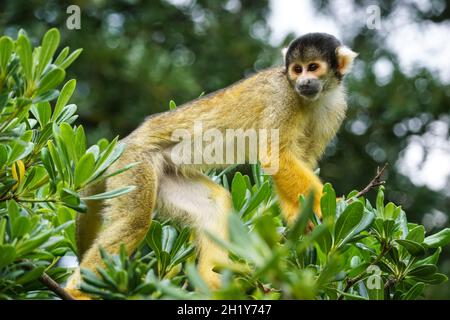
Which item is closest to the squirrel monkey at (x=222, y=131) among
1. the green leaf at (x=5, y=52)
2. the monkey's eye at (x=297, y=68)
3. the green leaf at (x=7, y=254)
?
the monkey's eye at (x=297, y=68)

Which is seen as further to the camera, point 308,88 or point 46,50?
point 308,88

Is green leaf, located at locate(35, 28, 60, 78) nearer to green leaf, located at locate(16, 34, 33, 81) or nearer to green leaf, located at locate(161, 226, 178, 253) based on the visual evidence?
green leaf, located at locate(16, 34, 33, 81)

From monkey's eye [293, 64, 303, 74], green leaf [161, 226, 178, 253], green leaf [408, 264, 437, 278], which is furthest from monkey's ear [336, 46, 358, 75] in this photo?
green leaf [408, 264, 437, 278]

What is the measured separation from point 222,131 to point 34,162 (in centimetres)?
189

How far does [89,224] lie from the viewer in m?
4.05

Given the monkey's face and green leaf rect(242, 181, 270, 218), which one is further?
the monkey's face

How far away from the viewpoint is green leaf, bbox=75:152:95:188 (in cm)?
284

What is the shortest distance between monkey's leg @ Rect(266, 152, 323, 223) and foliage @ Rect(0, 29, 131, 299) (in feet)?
5.23

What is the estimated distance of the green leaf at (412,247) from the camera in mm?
3057

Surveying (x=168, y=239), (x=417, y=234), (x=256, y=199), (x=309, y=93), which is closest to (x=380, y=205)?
(x=417, y=234)

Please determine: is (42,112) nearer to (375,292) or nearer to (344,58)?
(375,292)

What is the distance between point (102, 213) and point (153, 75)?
6.02 meters
